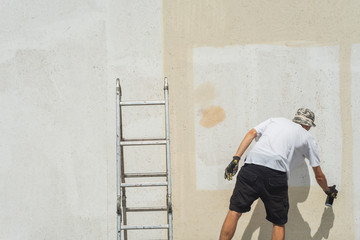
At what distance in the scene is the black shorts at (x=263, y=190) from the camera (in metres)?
2.86

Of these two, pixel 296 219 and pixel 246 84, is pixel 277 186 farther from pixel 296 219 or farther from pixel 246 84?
→ pixel 246 84

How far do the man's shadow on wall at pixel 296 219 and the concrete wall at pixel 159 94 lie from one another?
0.03 metres

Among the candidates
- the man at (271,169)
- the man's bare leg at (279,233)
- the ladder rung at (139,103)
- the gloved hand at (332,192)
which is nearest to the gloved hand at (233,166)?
the man at (271,169)

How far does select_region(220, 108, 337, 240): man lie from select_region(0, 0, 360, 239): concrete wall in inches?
15.3

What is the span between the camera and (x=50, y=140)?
3275mm

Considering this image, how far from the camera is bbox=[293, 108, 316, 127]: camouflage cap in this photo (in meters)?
3.06

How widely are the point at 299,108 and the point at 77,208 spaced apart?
239 centimetres

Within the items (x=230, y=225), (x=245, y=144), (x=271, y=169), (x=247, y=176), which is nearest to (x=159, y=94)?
(x=245, y=144)

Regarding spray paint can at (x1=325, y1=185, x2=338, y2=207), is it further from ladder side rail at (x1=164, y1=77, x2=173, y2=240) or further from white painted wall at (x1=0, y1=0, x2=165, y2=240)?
white painted wall at (x1=0, y1=0, x2=165, y2=240)

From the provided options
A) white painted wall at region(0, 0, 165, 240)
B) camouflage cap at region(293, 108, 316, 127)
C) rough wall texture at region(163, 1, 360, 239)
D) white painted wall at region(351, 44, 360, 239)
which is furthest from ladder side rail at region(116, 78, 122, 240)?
white painted wall at region(351, 44, 360, 239)

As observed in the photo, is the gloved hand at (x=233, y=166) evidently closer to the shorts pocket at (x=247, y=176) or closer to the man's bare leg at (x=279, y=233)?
the shorts pocket at (x=247, y=176)

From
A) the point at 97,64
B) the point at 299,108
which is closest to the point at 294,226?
the point at 299,108

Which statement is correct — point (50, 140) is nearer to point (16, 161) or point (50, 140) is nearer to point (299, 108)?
point (16, 161)

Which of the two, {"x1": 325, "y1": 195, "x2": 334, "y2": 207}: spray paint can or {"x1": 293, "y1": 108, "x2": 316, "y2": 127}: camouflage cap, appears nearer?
{"x1": 293, "y1": 108, "x2": 316, "y2": 127}: camouflage cap
